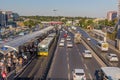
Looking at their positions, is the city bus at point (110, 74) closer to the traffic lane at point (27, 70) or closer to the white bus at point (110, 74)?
the white bus at point (110, 74)

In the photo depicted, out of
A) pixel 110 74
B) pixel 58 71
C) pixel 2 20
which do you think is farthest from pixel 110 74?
pixel 2 20

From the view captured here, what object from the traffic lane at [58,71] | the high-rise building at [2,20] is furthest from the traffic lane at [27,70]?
the high-rise building at [2,20]

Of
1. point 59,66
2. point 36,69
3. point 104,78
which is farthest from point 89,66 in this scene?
point 104,78

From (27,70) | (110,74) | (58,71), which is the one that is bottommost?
(58,71)

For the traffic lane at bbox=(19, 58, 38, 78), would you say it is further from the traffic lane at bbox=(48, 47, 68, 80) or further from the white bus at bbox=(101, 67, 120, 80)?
the white bus at bbox=(101, 67, 120, 80)

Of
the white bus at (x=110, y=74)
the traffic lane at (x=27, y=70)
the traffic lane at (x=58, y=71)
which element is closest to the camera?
the white bus at (x=110, y=74)

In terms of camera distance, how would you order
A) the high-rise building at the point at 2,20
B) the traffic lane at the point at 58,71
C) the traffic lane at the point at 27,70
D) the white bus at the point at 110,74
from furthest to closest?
the high-rise building at the point at 2,20 → the traffic lane at the point at 58,71 → the traffic lane at the point at 27,70 → the white bus at the point at 110,74

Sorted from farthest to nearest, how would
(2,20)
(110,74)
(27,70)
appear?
1. (2,20)
2. (27,70)
3. (110,74)

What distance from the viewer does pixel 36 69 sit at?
129ft

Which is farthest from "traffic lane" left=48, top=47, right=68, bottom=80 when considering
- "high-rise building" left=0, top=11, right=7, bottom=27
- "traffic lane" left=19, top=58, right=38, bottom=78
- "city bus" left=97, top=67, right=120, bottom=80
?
"high-rise building" left=0, top=11, right=7, bottom=27

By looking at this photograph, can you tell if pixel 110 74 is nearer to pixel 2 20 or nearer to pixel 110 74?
pixel 110 74

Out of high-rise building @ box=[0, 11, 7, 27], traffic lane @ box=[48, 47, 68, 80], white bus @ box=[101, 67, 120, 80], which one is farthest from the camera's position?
high-rise building @ box=[0, 11, 7, 27]

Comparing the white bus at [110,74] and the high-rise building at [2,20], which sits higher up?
the white bus at [110,74]

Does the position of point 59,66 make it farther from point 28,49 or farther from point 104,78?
point 104,78
